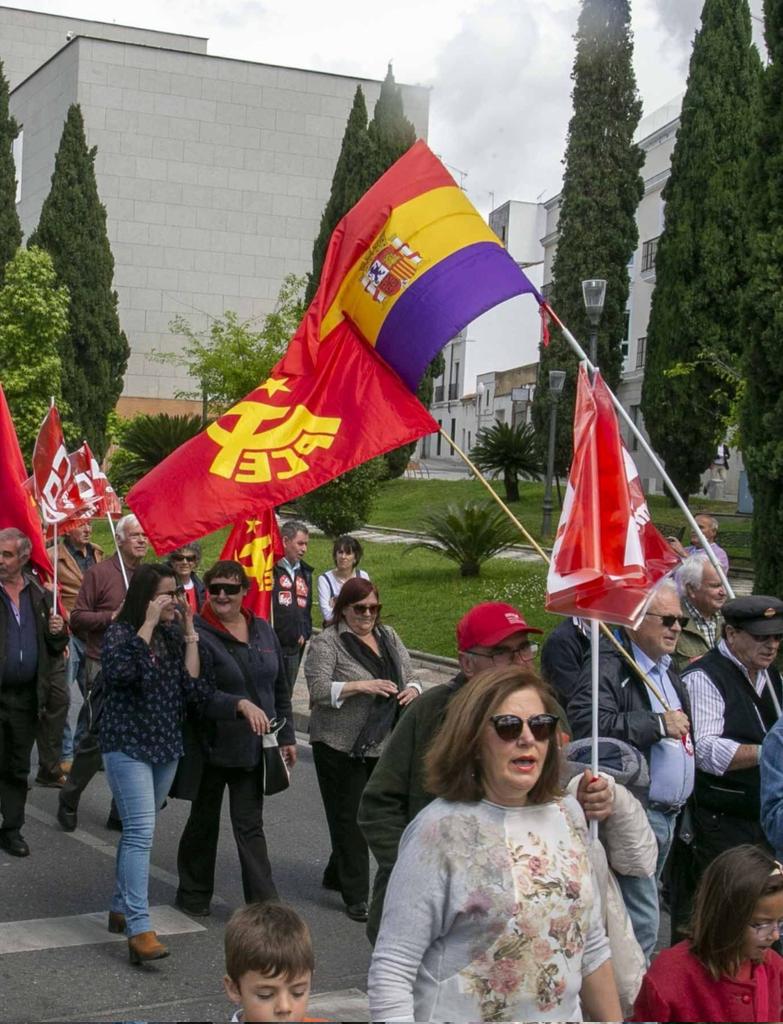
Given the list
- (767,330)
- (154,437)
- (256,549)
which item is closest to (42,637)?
(256,549)

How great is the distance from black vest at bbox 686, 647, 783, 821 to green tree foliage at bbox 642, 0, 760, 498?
25.9m

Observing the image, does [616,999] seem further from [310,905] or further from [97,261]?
[97,261]

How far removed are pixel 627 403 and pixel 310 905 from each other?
40.6 metres

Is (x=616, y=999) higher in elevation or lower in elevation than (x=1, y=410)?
lower

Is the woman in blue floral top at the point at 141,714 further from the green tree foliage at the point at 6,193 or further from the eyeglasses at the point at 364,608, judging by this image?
the green tree foliage at the point at 6,193

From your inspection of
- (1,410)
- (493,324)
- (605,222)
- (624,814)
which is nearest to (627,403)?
(605,222)

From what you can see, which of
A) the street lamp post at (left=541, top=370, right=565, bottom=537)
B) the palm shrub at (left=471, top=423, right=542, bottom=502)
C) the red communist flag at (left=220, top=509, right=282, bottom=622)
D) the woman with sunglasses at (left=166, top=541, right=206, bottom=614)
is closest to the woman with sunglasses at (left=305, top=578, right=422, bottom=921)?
the red communist flag at (left=220, top=509, right=282, bottom=622)

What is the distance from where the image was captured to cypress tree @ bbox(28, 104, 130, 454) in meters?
42.8

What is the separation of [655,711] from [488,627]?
113cm

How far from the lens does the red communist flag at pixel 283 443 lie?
6.53 metres

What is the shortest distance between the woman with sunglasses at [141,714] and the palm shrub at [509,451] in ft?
87.9

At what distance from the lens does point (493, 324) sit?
77000 mm

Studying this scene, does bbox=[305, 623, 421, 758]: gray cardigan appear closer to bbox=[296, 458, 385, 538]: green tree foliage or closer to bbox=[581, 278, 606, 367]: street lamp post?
bbox=[581, 278, 606, 367]: street lamp post

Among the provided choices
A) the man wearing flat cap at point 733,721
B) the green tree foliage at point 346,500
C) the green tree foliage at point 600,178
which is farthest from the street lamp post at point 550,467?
the man wearing flat cap at point 733,721
